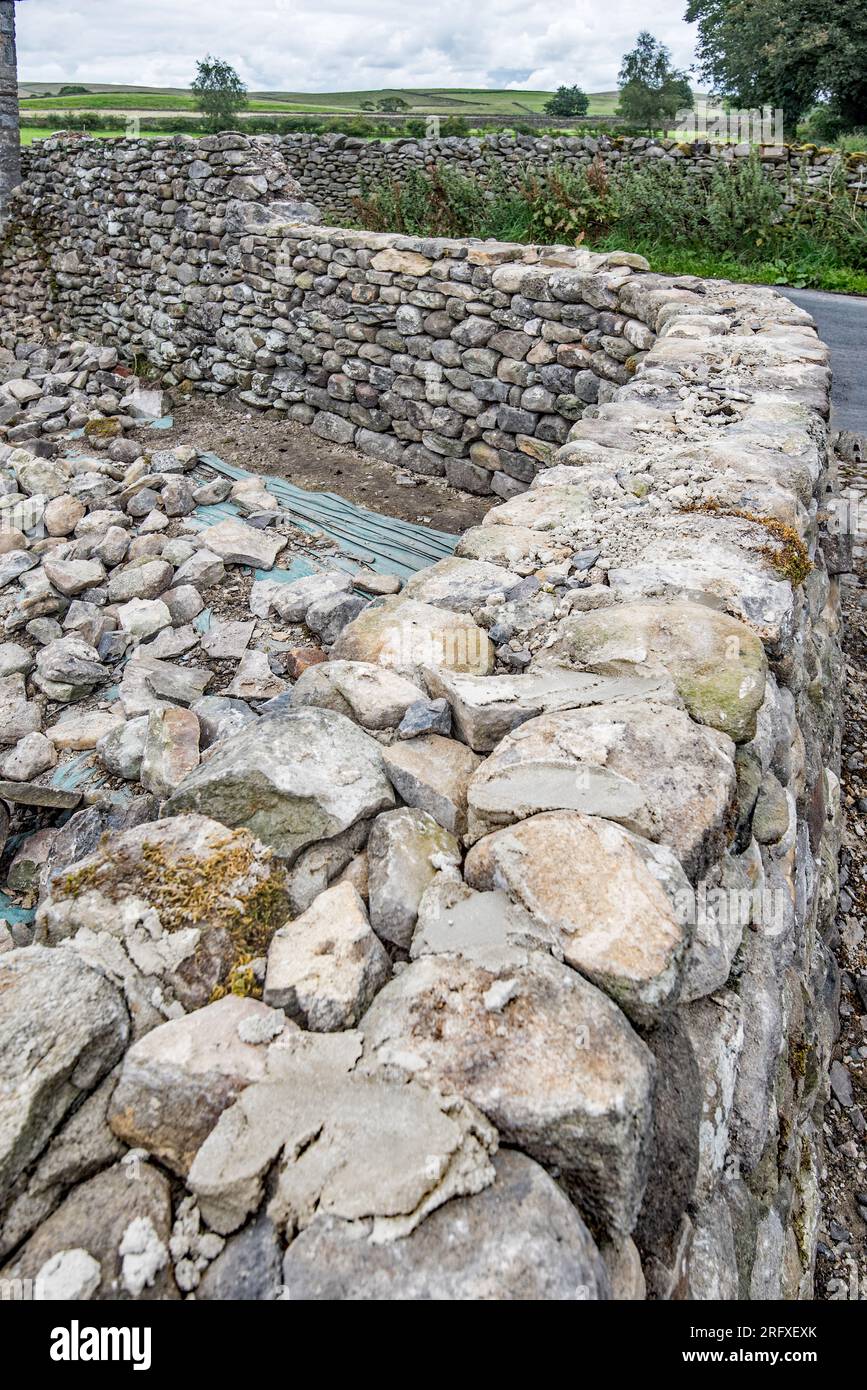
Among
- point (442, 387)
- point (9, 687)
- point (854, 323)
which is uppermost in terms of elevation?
point (854, 323)

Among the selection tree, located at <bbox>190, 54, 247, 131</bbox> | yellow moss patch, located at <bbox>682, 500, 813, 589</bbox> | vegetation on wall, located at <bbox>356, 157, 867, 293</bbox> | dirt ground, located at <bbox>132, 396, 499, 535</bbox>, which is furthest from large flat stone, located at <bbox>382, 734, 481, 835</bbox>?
tree, located at <bbox>190, 54, 247, 131</bbox>

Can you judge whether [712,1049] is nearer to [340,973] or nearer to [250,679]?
[340,973]

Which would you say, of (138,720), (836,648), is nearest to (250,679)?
(138,720)

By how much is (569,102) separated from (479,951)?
4348 centimetres

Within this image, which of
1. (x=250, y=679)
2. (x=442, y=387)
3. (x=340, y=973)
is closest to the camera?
(x=340, y=973)

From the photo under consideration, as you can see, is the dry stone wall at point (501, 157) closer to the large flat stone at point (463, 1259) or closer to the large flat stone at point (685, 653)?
the large flat stone at point (685, 653)

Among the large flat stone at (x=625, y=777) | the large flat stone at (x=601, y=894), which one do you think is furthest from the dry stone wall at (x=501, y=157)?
the large flat stone at (x=601, y=894)

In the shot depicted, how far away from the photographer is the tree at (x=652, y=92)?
20.9m

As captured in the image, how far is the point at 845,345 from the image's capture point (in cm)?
738

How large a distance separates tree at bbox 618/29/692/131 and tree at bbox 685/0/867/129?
1263 mm

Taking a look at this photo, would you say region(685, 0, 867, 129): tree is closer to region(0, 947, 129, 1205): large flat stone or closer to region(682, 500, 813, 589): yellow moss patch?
region(682, 500, 813, 589): yellow moss patch

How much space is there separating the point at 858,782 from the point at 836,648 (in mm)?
751

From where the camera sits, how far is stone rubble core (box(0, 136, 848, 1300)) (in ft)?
3.46
